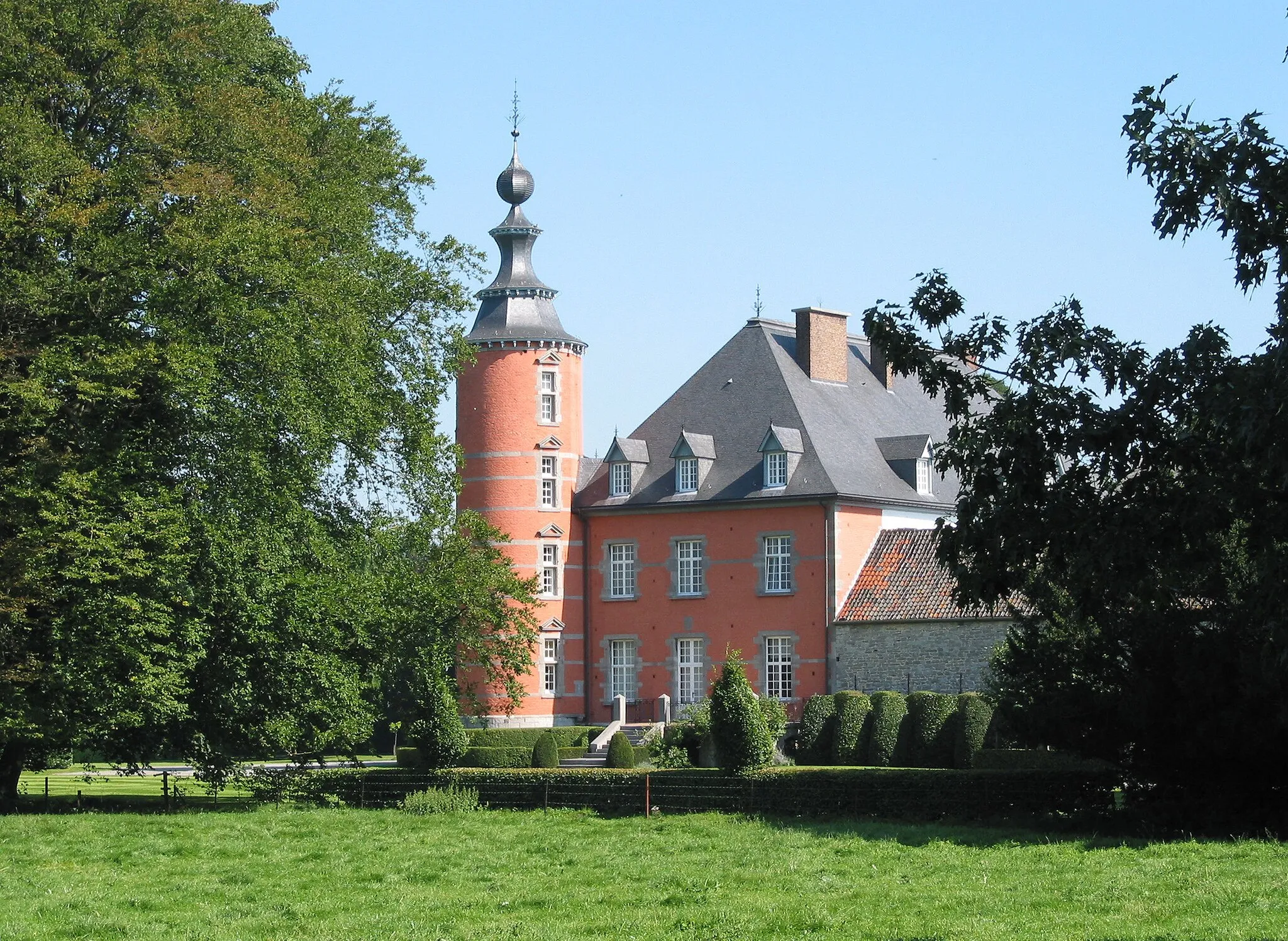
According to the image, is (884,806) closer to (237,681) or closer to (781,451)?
(237,681)

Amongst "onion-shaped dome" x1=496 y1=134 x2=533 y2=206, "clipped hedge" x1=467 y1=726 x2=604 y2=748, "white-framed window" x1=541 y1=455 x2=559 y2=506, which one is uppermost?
"onion-shaped dome" x1=496 y1=134 x2=533 y2=206

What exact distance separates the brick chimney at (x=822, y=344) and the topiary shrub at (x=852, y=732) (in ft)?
36.9

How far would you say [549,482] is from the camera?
41.7 meters

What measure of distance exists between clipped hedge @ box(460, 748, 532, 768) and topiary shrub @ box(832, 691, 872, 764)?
22.3 ft

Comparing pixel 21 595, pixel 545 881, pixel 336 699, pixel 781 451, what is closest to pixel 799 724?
pixel 781 451

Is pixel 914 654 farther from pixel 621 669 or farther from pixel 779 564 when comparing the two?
pixel 621 669

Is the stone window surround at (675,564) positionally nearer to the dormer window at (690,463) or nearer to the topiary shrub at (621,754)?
the dormer window at (690,463)

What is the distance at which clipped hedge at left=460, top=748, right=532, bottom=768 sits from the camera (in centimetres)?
3588

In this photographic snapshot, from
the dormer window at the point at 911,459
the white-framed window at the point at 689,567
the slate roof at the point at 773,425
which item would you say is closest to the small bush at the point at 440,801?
the slate roof at the point at 773,425

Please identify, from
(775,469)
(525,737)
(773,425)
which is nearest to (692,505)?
(775,469)

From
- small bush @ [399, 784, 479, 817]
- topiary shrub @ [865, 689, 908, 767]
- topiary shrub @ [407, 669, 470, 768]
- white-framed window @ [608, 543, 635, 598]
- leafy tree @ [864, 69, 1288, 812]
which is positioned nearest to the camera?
leafy tree @ [864, 69, 1288, 812]

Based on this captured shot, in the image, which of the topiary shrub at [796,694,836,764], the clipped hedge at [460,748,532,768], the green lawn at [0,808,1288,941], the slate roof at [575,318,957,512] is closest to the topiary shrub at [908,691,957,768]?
the topiary shrub at [796,694,836,764]

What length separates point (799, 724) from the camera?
3475 centimetres

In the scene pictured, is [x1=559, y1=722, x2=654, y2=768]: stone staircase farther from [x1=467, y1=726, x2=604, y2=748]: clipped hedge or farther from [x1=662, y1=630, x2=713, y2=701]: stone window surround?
→ [x1=662, y1=630, x2=713, y2=701]: stone window surround
